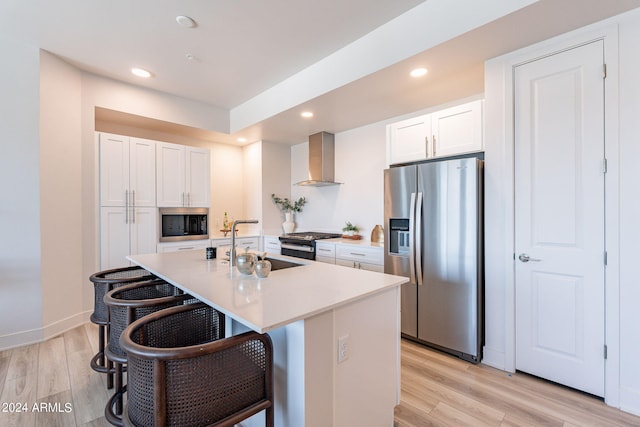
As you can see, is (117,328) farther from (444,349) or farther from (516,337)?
(516,337)

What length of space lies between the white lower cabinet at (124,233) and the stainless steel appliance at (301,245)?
179 cm

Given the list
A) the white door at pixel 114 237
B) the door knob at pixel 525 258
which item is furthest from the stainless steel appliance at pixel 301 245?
the door knob at pixel 525 258

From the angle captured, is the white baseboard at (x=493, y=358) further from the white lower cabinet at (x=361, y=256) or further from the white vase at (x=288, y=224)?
the white vase at (x=288, y=224)

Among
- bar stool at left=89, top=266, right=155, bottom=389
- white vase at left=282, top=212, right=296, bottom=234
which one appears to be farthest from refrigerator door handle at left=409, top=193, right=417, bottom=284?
white vase at left=282, top=212, right=296, bottom=234

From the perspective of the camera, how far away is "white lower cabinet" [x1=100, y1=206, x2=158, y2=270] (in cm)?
346

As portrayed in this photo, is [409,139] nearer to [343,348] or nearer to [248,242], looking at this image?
[343,348]

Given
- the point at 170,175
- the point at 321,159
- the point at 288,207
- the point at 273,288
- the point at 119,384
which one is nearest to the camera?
the point at 273,288

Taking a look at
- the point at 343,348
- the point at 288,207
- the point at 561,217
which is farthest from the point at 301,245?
the point at 561,217

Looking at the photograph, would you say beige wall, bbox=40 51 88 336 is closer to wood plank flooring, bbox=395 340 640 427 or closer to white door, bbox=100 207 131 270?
white door, bbox=100 207 131 270

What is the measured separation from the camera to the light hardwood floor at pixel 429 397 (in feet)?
5.68

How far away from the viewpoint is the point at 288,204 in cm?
518

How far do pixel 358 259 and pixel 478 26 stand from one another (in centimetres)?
248

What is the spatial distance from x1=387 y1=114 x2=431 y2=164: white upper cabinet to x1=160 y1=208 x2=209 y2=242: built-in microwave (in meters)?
2.96

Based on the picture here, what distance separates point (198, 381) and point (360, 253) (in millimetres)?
2595
